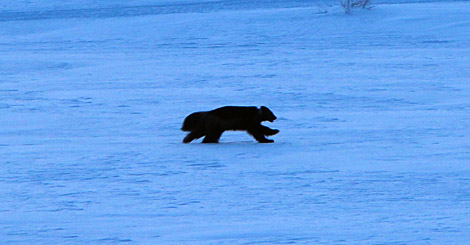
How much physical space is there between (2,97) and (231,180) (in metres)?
5.28

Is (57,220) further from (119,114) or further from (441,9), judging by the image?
(441,9)

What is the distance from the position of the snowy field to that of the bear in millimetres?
128

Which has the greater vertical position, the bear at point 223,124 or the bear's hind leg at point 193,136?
the bear at point 223,124

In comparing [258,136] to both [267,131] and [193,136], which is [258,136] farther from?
[193,136]

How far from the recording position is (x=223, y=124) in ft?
21.4

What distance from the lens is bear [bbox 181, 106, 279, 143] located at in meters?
6.52

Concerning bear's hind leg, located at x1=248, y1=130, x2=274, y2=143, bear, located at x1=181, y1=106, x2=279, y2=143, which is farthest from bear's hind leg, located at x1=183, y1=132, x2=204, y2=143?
bear's hind leg, located at x1=248, y1=130, x2=274, y2=143

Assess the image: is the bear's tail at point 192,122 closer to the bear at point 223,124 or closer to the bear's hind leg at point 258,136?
the bear at point 223,124

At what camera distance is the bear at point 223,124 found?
21.4 feet

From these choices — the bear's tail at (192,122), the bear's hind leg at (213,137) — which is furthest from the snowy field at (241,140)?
the bear's tail at (192,122)

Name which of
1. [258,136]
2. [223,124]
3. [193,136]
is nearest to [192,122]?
[193,136]

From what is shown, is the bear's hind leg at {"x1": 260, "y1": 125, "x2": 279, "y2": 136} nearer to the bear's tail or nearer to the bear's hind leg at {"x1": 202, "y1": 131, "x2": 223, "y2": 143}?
the bear's hind leg at {"x1": 202, "y1": 131, "x2": 223, "y2": 143}

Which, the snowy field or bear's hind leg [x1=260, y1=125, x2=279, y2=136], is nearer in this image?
the snowy field

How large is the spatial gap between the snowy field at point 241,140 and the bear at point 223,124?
0.13 meters
